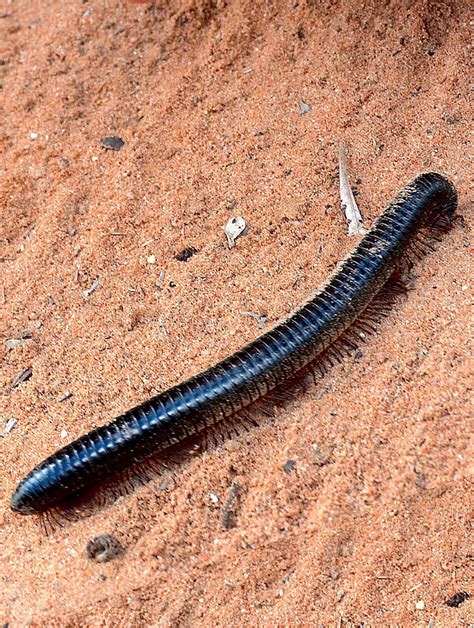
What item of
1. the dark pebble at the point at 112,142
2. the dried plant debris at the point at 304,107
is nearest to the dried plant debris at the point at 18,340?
the dark pebble at the point at 112,142

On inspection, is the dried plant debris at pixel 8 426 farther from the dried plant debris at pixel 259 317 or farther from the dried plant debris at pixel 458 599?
the dried plant debris at pixel 458 599

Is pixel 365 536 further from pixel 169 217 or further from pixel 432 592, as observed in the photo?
pixel 169 217

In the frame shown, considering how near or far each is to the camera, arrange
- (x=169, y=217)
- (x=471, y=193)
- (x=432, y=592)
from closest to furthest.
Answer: (x=432, y=592) < (x=471, y=193) < (x=169, y=217)

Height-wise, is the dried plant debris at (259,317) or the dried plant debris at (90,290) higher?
the dried plant debris at (90,290)

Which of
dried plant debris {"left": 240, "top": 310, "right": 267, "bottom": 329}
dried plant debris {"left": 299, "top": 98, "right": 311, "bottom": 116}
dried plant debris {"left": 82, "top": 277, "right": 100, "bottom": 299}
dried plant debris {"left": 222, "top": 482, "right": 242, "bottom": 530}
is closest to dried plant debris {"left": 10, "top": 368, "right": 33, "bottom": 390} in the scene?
dried plant debris {"left": 82, "top": 277, "right": 100, "bottom": 299}

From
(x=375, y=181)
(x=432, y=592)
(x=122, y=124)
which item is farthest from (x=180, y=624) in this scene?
(x=122, y=124)

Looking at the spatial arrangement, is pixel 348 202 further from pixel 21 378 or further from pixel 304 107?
pixel 21 378

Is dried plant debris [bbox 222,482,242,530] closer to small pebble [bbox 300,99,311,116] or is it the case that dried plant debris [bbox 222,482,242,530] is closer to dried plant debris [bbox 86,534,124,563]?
dried plant debris [bbox 86,534,124,563]
